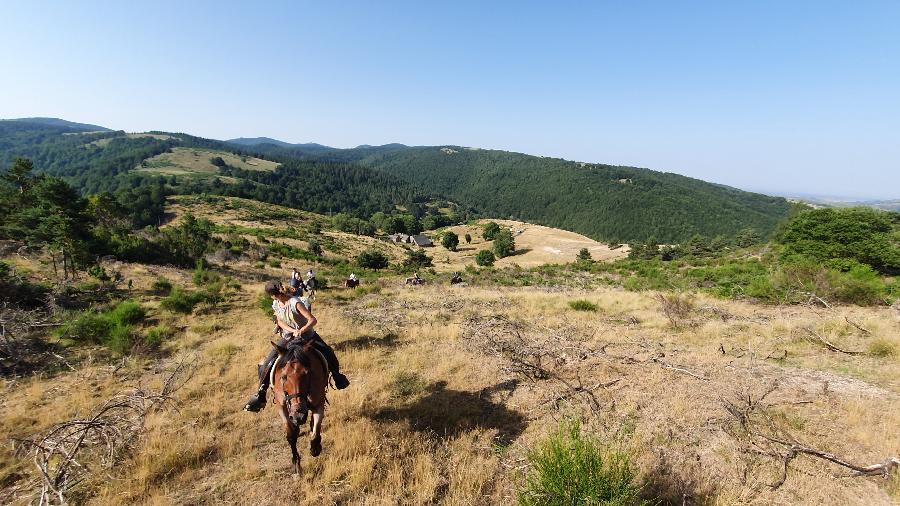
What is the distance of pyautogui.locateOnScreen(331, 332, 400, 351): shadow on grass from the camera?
10086 mm

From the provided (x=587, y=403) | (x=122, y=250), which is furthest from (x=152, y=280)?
(x=587, y=403)

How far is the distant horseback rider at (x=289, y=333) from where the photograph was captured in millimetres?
5488

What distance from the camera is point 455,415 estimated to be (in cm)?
646

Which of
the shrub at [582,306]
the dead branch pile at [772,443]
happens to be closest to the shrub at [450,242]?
the shrub at [582,306]

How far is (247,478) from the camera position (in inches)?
193

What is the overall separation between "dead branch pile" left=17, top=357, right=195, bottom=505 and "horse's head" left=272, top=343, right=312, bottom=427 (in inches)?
87.4

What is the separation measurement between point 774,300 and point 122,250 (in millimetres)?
34360

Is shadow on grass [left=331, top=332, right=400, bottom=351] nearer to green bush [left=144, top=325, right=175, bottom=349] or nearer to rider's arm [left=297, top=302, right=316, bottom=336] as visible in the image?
rider's arm [left=297, top=302, right=316, bottom=336]

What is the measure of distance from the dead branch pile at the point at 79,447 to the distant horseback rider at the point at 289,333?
1.59 meters

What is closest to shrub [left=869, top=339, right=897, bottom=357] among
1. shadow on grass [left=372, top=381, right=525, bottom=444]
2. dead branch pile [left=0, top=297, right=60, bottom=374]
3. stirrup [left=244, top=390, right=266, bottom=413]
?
shadow on grass [left=372, top=381, right=525, bottom=444]

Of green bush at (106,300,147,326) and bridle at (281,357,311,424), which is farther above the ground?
bridle at (281,357,311,424)

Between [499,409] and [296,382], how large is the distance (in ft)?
Result: 12.2

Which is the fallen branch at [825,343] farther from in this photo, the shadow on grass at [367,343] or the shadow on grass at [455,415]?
the shadow on grass at [367,343]

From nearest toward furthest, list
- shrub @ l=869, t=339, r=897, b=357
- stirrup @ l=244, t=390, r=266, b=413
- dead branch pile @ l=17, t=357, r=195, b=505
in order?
dead branch pile @ l=17, t=357, r=195, b=505 < stirrup @ l=244, t=390, r=266, b=413 < shrub @ l=869, t=339, r=897, b=357
